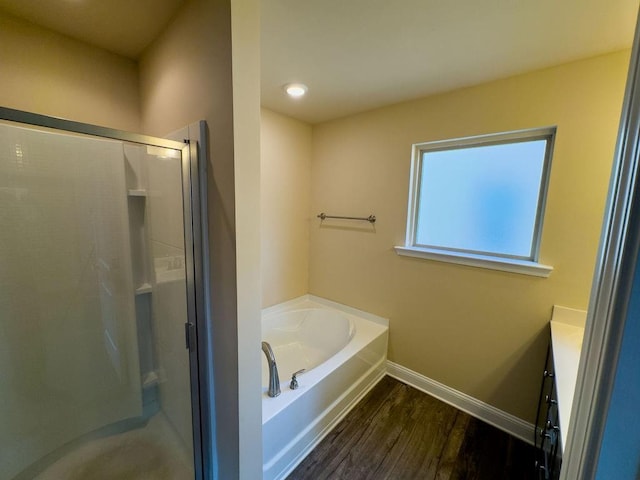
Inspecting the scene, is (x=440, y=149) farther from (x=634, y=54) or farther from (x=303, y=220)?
(x=634, y=54)

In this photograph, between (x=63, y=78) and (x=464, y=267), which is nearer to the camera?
(x=63, y=78)

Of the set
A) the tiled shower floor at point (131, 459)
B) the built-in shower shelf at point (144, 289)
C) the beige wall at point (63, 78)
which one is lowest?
the tiled shower floor at point (131, 459)

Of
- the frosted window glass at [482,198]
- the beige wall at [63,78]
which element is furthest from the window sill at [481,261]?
the beige wall at [63,78]

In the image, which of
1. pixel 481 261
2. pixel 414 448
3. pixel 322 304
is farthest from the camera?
pixel 322 304

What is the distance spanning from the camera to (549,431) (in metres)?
1.23

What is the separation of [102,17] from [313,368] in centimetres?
251

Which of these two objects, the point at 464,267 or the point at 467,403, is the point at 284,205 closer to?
the point at 464,267

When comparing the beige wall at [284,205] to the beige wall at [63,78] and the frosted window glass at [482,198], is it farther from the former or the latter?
the frosted window glass at [482,198]

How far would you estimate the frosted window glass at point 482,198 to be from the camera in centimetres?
175

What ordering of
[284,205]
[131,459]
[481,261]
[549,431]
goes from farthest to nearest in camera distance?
[284,205]
[481,261]
[131,459]
[549,431]

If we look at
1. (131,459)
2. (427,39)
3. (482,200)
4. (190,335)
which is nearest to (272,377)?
(190,335)

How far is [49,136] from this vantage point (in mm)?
1355

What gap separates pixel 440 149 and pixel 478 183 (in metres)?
0.40

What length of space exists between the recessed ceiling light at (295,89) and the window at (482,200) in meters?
1.01
